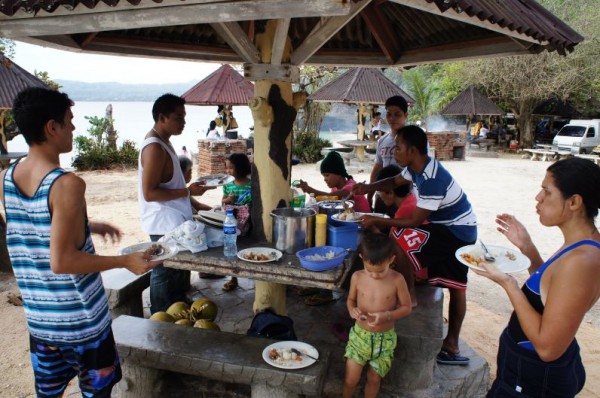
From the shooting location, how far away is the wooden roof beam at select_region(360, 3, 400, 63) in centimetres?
430

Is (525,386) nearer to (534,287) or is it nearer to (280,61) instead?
(534,287)

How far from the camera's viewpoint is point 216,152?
13.8 meters

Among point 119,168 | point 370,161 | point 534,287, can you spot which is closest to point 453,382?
point 534,287

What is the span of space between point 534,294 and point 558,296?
0.71 ft

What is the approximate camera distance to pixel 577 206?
175cm

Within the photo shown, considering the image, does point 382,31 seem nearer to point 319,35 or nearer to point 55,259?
point 319,35

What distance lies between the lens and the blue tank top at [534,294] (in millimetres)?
1736

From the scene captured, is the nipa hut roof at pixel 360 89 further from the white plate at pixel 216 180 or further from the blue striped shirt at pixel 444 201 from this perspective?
the blue striped shirt at pixel 444 201

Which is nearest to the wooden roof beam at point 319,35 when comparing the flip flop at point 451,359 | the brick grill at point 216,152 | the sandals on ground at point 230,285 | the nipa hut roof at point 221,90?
the sandals on ground at point 230,285

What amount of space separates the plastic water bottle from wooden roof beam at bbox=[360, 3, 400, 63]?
8.31 ft

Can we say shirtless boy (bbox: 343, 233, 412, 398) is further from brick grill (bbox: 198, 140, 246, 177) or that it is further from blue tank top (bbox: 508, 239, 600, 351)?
Result: brick grill (bbox: 198, 140, 246, 177)

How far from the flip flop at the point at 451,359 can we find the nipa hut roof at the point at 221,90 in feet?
38.6

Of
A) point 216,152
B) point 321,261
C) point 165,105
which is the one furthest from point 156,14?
point 216,152

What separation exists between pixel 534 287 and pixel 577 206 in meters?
0.38
